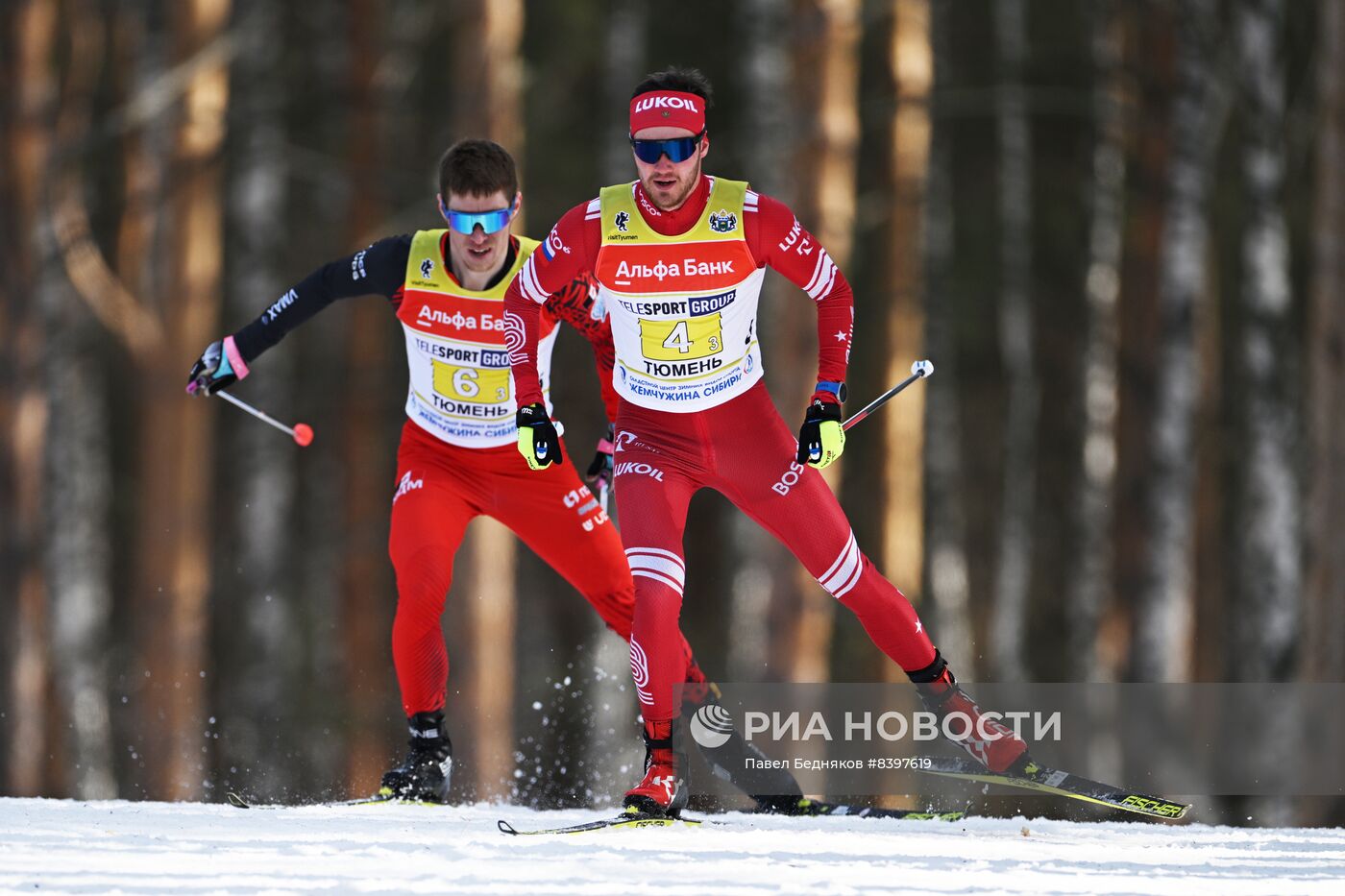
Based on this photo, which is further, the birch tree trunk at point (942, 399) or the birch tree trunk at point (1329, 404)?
the birch tree trunk at point (942, 399)

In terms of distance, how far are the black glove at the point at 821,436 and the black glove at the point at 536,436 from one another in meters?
0.89

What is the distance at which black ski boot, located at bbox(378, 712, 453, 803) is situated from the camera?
6797 mm

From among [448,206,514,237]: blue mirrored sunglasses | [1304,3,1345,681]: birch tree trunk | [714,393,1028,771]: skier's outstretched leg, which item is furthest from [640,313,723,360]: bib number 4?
[1304,3,1345,681]: birch tree trunk

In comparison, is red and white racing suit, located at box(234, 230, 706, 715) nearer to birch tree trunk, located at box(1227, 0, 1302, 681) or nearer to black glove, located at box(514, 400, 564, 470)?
black glove, located at box(514, 400, 564, 470)

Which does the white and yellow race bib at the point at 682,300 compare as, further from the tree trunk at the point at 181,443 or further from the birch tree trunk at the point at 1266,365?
the tree trunk at the point at 181,443

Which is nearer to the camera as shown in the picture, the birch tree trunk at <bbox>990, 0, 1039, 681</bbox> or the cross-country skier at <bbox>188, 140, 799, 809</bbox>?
the cross-country skier at <bbox>188, 140, 799, 809</bbox>

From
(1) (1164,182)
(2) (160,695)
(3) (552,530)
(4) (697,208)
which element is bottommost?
(2) (160,695)

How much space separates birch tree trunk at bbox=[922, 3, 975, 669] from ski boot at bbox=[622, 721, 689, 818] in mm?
12865

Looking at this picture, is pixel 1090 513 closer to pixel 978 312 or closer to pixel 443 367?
pixel 978 312

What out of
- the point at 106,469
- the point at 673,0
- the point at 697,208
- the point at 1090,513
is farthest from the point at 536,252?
the point at 106,469

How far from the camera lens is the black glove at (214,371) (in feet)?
22.8

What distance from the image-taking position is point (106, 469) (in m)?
25.6

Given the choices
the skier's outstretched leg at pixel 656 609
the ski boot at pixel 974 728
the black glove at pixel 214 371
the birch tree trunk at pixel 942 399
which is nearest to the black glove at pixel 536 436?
the skier's outstretched leg at pixel 656 609

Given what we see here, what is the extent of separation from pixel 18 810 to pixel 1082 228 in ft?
56.5
